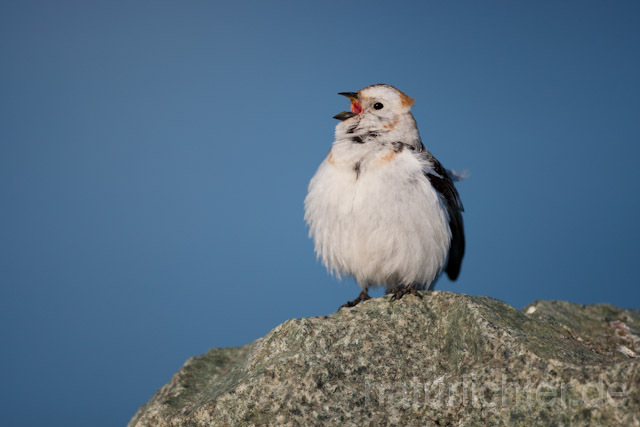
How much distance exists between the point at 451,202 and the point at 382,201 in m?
1.12

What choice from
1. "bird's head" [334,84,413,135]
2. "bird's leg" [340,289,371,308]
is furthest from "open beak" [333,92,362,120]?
"bird's leg" [340,289,371,308]

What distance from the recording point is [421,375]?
4.67 metres

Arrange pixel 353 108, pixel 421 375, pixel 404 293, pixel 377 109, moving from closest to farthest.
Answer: pixel 421 375 → pixel 404 293 → pixel 377 109 → pixel 353 108

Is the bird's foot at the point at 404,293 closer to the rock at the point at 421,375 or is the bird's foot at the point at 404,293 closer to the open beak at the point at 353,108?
the rock at the point at 421,375

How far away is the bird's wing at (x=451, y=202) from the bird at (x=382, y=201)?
0.05 feet

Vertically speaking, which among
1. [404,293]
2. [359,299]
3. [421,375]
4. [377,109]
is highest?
[377,109]

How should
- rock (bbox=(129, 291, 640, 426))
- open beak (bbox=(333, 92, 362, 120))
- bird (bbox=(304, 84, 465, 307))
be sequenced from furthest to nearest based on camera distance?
open beak (bbox=(333, 92, 362, 120)) < bird (bbox=(304, 84, 465, 307)) < rock (bbox=(129, 291, 640, 426))

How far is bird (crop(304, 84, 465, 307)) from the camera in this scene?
227 inches

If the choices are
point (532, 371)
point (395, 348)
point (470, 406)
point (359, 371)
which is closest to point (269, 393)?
point (359, 371)

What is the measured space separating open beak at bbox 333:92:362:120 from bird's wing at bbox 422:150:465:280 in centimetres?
90

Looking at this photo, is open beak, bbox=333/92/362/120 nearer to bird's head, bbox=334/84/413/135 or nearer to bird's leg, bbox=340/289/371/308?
bird's head, bbox=334/84/413/135

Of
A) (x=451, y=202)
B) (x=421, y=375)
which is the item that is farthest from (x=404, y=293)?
(x=451, y=202)

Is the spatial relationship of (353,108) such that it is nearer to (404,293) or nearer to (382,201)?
(382,201)

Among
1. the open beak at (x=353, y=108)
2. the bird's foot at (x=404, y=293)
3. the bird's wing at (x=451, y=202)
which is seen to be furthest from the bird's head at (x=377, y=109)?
the bird's foot at (x=404, y=293)
